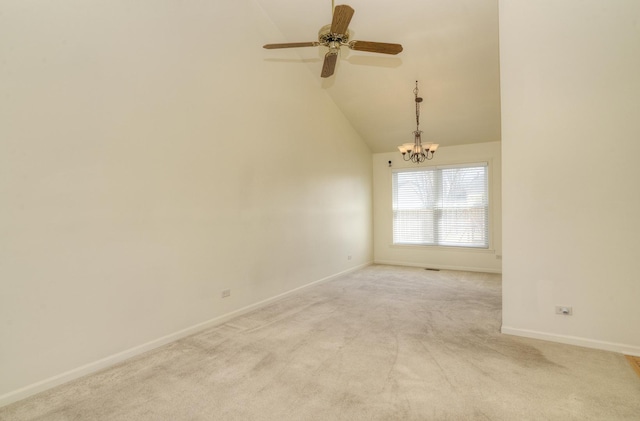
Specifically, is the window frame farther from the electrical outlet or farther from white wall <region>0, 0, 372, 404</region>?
the electrical outlet

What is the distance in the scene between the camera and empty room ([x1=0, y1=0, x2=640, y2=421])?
216 centimetres

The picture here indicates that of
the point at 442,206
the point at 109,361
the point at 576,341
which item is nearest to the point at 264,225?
the point at 109,361

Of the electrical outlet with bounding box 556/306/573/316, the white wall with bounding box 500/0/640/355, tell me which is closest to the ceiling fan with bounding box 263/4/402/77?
the white wall with bounding box 500/0/640/355

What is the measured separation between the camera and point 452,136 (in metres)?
6.20

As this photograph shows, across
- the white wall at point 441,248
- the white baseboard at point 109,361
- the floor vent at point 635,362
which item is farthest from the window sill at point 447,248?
the white baseboard at point 109,361

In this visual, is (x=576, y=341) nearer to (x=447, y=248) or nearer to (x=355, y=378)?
(x=355, y=378)

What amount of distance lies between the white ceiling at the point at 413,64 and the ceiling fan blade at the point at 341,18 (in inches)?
66.1

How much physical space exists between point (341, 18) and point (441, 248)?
5.42m

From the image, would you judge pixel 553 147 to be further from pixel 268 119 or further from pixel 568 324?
pixel 268 119

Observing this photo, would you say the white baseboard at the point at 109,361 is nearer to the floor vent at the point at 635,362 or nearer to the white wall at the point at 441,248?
the floor vent at the point at 635,362

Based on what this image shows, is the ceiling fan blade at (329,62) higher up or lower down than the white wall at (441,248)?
higher up

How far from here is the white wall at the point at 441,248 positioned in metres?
6.13

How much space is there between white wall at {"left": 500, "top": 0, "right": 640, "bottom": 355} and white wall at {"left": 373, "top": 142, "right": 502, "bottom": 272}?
3.30 meters

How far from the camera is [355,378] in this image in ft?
7.71
